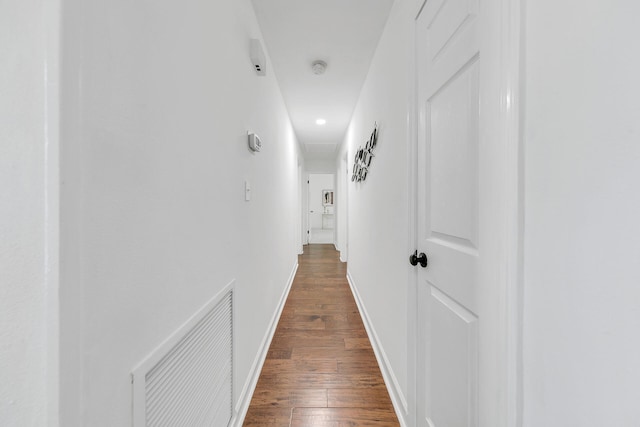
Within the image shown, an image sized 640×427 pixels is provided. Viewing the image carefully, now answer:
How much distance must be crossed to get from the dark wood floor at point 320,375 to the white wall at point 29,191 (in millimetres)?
1211

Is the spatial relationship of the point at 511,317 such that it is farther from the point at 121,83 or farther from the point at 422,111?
the point at 121,83

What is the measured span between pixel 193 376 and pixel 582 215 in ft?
3.53

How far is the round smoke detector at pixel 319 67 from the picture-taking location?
2166 millimetres

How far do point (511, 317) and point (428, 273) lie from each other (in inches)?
18.0

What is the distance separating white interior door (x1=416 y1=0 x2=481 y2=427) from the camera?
2.52 ft

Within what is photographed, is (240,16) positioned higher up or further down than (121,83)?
higher up

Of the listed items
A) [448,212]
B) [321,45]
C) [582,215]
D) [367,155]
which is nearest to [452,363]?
[448,212]

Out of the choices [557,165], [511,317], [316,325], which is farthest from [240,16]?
[316,325]

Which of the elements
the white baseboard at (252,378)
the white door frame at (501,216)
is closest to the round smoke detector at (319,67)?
the white door frame at (501,216)

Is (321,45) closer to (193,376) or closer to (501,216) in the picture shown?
(501,216)

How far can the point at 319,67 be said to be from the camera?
2193mm

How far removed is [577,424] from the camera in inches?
18.3

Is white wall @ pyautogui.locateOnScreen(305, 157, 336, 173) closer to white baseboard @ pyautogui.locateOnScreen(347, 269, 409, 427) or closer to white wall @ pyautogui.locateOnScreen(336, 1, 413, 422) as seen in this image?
white wall @ pyautogui.locateOnScreen(336, 1, 413, 422)

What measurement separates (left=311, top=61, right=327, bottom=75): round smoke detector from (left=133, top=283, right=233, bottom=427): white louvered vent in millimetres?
1960
